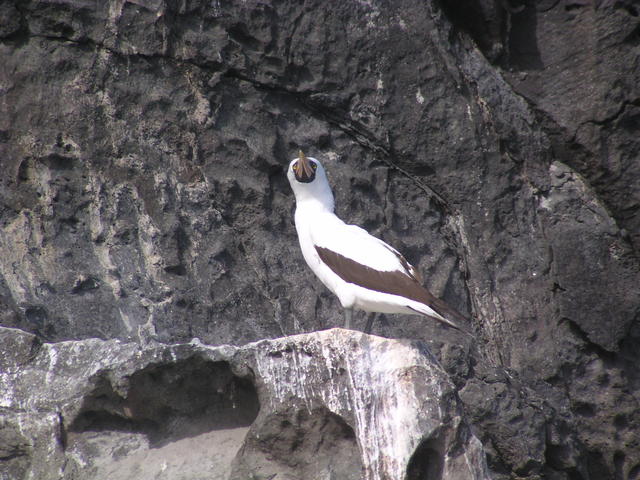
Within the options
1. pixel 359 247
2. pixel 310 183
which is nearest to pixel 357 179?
pixel 310 183

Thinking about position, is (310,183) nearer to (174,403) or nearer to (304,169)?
(304,169)

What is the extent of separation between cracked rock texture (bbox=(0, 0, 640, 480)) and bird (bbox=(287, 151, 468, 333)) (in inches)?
28.5

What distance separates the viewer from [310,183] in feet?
19.1

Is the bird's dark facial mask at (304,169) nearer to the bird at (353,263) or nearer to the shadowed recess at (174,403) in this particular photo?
the bird at (353,263)

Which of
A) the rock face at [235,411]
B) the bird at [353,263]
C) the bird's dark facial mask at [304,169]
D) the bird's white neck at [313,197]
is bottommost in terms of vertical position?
the rock face at [235,411]

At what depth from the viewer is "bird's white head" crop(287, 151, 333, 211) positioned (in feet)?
19.0

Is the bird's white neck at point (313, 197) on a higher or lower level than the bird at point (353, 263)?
higher

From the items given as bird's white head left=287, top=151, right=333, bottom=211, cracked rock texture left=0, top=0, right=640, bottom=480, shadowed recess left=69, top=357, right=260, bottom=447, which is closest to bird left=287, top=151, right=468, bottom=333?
bird's white head left=287, top=151, right=333, bottom=211

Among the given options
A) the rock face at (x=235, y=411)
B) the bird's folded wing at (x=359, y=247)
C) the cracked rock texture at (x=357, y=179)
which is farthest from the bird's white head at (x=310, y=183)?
the rock face at (x=235, y=411)

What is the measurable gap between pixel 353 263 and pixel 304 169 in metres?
0.92

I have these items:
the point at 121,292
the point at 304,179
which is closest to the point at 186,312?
the point at 121,292

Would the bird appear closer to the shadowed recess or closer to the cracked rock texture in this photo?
the cracked rock texture

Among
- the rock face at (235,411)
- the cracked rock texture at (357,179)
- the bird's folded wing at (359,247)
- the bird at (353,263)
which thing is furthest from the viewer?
the cracked rock texture at (357,179)

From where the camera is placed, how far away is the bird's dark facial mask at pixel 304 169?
18.8 feet
